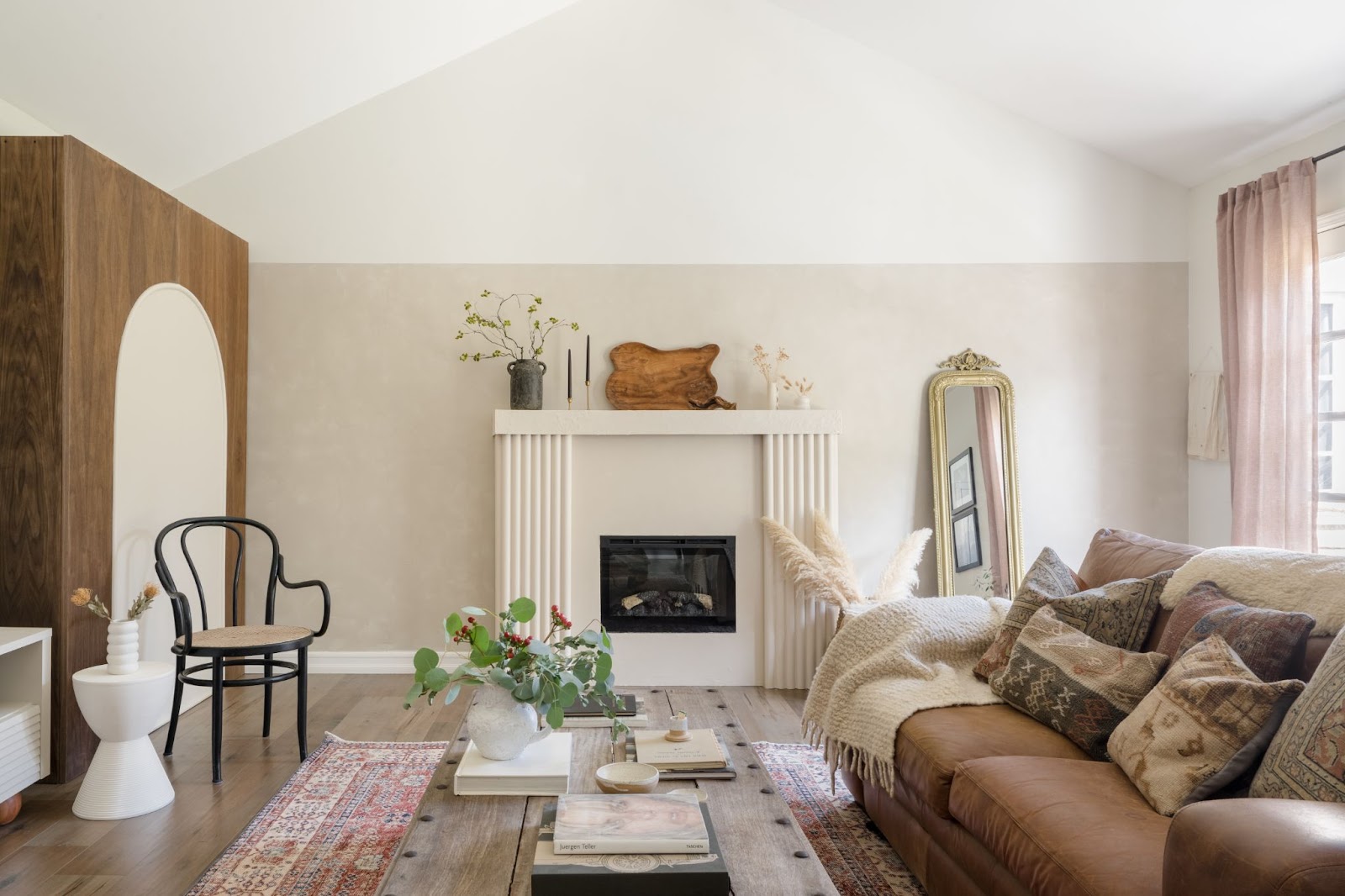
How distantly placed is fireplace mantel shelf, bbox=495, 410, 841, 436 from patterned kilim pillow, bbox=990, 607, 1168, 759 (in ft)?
6.68

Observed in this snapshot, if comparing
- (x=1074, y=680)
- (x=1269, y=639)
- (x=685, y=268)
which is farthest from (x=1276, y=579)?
(x=685, y=268)

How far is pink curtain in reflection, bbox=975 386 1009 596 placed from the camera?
460 centimetres

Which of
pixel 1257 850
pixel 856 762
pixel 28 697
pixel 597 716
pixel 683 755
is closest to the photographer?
pixel 1257 850

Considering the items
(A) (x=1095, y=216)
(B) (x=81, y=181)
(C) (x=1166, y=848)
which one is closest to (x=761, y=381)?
(A) (x=1095, y=216)

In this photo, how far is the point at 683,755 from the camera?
6.85 ft

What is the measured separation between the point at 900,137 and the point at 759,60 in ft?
2.62

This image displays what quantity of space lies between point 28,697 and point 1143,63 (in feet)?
15.5

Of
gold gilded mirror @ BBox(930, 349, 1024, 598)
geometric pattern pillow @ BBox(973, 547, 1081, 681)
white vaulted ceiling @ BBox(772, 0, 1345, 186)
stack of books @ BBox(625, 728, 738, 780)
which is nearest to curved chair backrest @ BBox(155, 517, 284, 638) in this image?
stack of books @ BBox(625, 728, 738, 780)

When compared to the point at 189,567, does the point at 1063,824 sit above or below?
below

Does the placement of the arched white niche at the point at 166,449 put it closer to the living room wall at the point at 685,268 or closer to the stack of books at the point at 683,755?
the living room wall at the point at 685,268

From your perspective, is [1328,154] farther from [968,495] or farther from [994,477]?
[968,495]

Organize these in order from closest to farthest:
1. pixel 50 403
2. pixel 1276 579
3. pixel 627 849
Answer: pixel 627 849 < pixel 1276 579 < pixel 50 403

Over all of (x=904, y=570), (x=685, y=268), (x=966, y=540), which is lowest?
(x=904, y=570)

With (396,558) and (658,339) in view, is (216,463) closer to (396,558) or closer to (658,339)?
(396,558)
